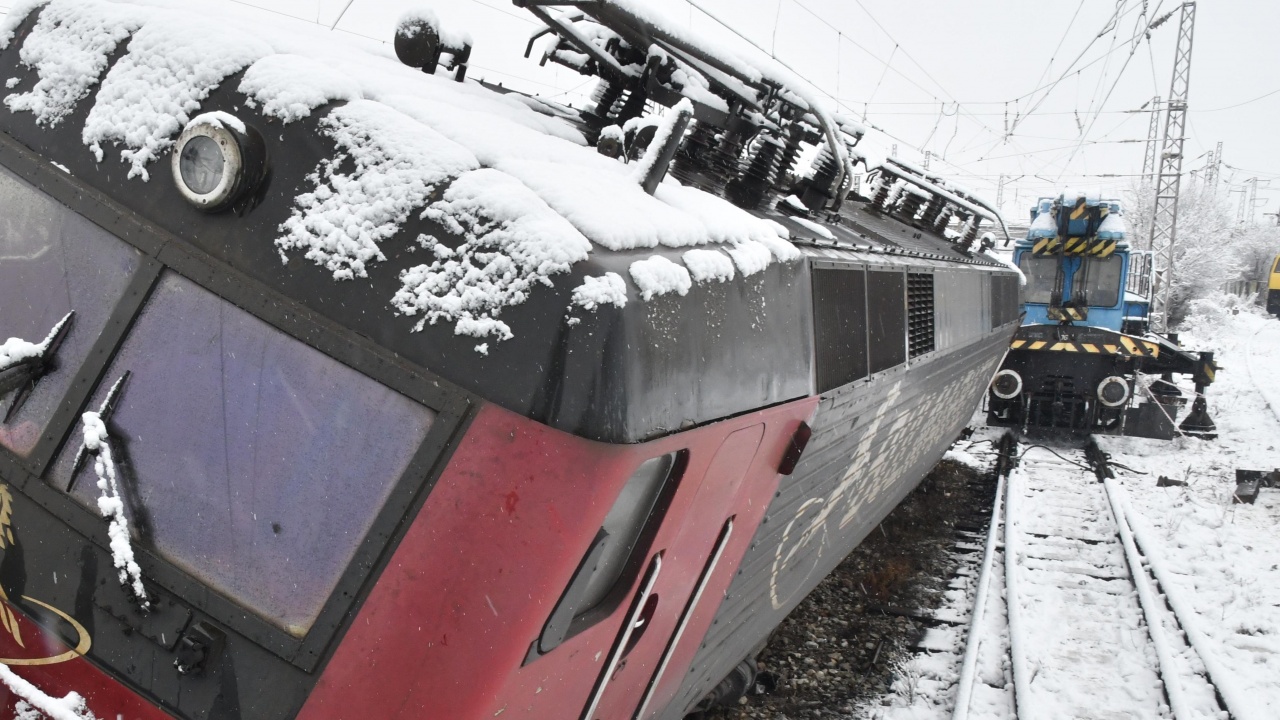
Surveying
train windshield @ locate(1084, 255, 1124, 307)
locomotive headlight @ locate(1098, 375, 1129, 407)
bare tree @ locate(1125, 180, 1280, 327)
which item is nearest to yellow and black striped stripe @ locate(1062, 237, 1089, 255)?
train windshield @ locate(1084, 255, 1124, 307)

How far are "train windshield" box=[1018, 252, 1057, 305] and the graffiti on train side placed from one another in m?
8.45

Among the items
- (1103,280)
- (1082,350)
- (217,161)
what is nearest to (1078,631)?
(217,161)

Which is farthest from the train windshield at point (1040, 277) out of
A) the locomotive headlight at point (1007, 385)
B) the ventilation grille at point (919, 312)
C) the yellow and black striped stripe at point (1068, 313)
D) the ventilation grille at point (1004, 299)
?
the ventilation grille at point (919, 312)

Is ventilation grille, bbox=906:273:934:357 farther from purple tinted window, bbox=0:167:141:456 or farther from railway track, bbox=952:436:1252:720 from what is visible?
purple tinted window, bbox=0:167:141:456

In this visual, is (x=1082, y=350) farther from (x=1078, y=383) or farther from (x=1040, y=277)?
(x=1040, y=277)

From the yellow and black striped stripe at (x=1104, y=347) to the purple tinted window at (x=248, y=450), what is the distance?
12.3 metres

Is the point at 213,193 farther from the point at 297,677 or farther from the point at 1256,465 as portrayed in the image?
the point at 1256,465

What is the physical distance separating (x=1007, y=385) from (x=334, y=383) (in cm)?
1270

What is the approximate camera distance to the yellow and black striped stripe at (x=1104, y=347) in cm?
→ 1270

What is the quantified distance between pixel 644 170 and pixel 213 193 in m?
1.17

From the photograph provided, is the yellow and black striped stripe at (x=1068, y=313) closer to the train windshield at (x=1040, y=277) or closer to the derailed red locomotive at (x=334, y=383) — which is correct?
the train windshield at (x=1040, y=277)

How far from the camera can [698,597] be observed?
291 cm

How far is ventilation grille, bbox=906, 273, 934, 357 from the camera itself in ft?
15.7

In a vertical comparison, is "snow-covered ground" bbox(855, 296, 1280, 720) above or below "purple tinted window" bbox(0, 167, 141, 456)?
above
